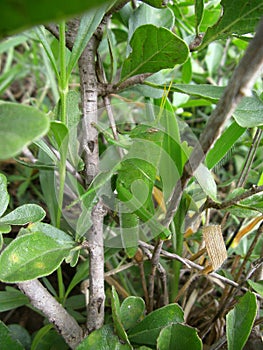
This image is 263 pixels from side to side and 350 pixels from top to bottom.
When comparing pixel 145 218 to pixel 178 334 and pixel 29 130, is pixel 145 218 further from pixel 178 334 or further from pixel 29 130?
pixel 29 130

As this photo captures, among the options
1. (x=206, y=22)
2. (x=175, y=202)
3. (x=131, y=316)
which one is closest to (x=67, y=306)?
(x=131, y=316)

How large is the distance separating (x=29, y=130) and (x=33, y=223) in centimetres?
27

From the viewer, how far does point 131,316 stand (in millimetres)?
557

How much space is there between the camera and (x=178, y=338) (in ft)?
1.59

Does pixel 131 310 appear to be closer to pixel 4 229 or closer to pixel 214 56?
pixel 4 229

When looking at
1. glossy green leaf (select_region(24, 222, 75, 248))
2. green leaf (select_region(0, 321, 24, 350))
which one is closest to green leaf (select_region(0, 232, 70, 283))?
glossy green leaf (select_region(24, 222, 75, 248))

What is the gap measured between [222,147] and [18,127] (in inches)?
14.5

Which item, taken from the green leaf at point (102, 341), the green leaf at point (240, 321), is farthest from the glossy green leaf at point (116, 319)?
the green leaf at point (240, 321)

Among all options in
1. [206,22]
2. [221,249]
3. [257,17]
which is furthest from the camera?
[206,22]

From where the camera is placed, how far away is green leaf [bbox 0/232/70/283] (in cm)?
44

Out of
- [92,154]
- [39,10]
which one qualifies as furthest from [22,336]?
[39,10]

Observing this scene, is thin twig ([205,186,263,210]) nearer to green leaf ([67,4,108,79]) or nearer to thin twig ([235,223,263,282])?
thin twig ([235,223,263,282])

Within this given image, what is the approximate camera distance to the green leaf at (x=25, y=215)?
1.57 feet

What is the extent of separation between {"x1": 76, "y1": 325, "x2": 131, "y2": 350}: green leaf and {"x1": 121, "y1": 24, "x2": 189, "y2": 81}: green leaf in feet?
1.04
